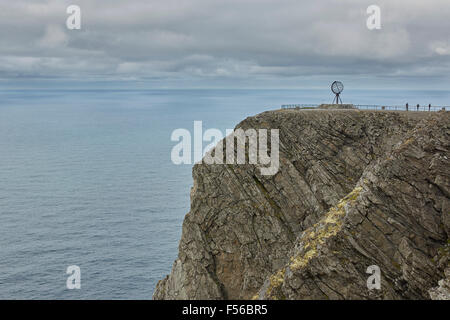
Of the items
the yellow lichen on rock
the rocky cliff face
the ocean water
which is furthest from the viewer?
the ocean water

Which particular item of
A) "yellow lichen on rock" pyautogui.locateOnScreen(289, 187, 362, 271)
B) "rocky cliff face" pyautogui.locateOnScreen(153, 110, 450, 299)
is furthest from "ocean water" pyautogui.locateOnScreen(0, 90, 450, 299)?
"yellow lichen on rock" pyautogui.locateOnScreen(289, 187, 362, 271)

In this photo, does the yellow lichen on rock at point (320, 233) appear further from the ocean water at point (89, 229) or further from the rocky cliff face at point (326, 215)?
the ocean water at point (89, 229)

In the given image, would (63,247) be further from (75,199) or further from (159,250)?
(75,199)

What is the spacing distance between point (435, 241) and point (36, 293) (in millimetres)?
69418

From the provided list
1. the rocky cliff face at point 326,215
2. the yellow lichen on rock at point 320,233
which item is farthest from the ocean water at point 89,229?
the yellow lichen on rock at point 320,233

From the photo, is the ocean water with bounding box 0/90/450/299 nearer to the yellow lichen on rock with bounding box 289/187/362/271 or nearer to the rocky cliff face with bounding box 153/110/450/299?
the rocky cliff face with bounding box 153/110/450/299

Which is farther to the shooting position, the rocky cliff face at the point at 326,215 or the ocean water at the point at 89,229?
the ocean water at the point at 89,229

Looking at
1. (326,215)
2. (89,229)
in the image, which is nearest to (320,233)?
(326,215)

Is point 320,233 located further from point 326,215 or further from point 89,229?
point 89,229

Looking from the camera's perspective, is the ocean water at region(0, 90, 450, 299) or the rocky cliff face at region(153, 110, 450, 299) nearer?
the rocky cliff face at region(153, 110, 450, 299)

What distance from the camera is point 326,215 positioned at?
40188 millimetres

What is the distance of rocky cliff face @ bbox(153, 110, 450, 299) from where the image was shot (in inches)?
1379

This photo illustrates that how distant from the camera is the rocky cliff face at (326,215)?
Answer: 115 feet

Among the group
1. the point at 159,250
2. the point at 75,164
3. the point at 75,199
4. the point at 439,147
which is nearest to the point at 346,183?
the point at 439,147
